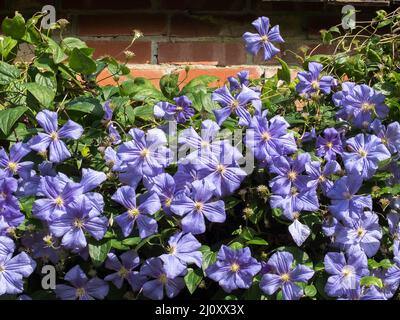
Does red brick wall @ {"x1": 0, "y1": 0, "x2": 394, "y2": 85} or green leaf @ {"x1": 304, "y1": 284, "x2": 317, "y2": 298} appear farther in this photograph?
red brick wall @ {"x1": 0, "y1": 0, "x2": 394, "y2": 85}

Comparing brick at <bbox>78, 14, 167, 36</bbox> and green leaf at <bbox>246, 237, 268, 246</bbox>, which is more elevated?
brick at <bbox>78, 14, 167, 36</bbox>

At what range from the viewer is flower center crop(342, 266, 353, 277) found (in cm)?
158

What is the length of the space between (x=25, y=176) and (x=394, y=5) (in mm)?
1106

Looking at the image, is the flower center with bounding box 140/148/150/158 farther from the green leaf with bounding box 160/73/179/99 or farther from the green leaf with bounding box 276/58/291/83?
the green leaf with bounding box 276/58/291/83

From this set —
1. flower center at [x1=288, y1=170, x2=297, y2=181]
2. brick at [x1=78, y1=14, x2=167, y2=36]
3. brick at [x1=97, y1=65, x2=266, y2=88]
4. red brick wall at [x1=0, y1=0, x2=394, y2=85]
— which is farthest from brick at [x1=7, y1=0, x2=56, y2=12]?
flower center at [x1=288, y1=170, x2=297, y2=181]

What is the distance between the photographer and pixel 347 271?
1.58m

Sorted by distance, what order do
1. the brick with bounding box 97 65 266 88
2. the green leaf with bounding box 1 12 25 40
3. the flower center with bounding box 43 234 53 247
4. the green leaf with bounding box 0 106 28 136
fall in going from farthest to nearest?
1. the brick with bounding box 97 65 266 88
2. the green leaf with bounding box 1 12 25 40
3. the green leaf with bounding box 0 106 28 136
4. the flower center with bounding box 43 234 53 247

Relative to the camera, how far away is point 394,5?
2.21 meters

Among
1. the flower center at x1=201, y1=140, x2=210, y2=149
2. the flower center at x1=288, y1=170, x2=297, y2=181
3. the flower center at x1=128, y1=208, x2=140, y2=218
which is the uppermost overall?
the flower center at x1=201, y1=140, x2=210, y2=149

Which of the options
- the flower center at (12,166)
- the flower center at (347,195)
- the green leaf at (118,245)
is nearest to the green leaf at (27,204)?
the flower center at (12,166)

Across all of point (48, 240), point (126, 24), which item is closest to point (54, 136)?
point (48, 240)

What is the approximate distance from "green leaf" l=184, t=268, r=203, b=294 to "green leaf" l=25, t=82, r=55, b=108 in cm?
43

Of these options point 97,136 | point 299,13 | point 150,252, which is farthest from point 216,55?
point 150,252
